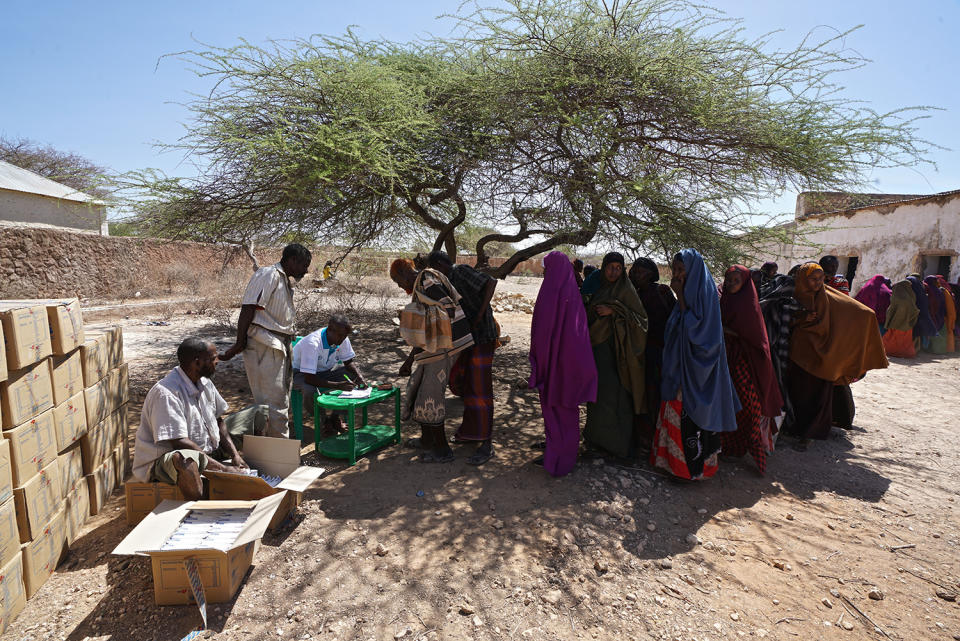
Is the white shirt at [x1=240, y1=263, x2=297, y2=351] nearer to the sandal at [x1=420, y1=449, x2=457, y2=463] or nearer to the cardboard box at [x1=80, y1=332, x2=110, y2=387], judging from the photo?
the cardboard box at [x1=80, y1=332, x2=110, y2=387]

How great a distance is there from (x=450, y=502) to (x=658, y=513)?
4.73 feet

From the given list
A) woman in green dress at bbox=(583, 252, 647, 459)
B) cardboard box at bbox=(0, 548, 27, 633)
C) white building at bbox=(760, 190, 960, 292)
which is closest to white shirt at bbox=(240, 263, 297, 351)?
cardboard box at bbox=(0, 548, 27, 633)

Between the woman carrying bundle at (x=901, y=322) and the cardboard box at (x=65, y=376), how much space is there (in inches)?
477

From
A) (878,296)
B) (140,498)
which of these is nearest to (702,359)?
(140,498)

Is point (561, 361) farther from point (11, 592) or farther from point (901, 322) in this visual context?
point (901, 322)

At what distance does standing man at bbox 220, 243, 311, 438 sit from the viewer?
11.5ft

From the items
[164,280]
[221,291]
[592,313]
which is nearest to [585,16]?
[592,313]

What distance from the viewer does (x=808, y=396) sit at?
15.0 ft

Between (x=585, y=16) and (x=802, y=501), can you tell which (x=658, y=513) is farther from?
(x=585, y=16)

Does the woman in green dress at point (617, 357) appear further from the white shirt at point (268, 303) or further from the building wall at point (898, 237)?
the building wall at point (898, 237)

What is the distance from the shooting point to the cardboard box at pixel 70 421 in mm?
2572

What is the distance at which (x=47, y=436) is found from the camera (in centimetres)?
246

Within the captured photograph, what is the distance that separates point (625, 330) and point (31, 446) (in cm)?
367

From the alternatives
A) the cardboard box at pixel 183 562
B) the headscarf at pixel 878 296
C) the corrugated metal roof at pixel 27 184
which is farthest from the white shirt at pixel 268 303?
the corrugated metal roof at pixel 27 184
